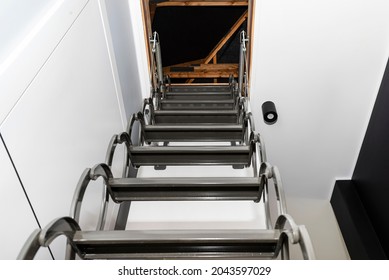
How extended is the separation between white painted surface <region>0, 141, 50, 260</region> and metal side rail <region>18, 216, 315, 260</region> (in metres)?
0.15

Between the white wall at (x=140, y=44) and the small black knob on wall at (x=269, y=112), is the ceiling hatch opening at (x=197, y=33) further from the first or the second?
the small black knob on wall at (x=269, y=112)

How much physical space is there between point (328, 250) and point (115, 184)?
12.0 feet

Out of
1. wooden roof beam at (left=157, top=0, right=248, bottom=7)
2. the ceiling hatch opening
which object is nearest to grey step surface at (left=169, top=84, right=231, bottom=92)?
wooden roof beam at (left=157, top=0, right=248, bottom=7)

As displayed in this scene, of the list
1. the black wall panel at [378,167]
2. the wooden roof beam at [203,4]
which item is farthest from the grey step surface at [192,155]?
the wooden roof beam at [203,4]

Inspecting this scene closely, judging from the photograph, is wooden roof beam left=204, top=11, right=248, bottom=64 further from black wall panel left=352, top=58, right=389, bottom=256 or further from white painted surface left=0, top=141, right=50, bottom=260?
white painted surface left=0, top=141, right=50, bottom=260

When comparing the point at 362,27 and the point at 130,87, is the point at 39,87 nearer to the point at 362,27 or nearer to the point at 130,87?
the point at 130,87

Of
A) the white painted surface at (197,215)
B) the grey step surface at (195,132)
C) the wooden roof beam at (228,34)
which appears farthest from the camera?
the wooden roof beam at (228,34)

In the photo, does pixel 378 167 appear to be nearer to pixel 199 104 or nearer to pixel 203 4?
pixel 199 104

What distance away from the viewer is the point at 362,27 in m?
3.15

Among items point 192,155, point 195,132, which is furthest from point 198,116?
point 192,155

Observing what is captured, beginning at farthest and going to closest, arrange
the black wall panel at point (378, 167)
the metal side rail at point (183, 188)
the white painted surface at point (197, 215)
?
the black wall panel at point (378, 167)
the white painted surface at point (197, 215)
the metal side rail at point (183, 188)

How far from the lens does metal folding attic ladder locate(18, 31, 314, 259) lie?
4.06ft

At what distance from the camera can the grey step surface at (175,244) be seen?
4.15ft
